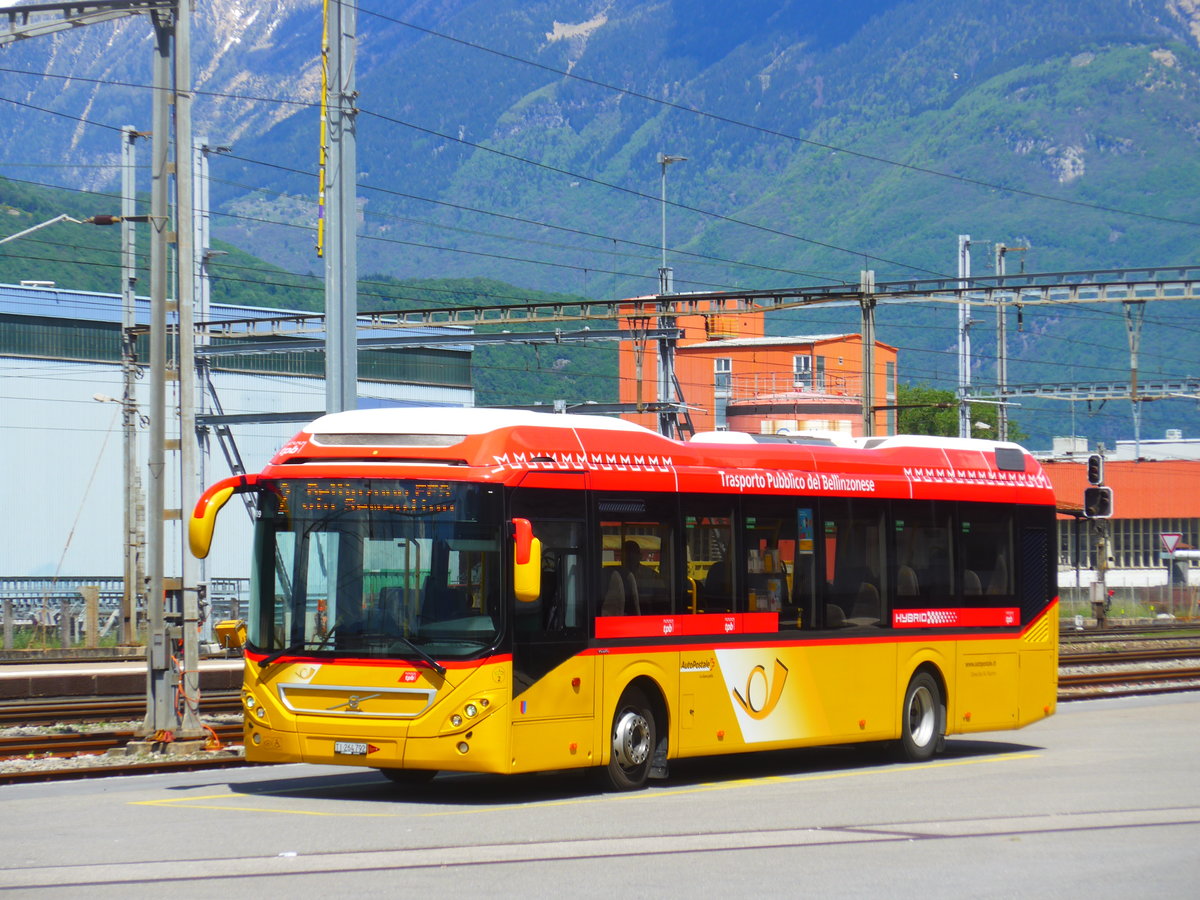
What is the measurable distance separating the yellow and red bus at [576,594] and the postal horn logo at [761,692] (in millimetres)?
20

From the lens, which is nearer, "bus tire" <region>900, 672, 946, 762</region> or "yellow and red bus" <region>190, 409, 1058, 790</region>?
"yellow and red bus" <region>190, 409, 1058, 790</region>

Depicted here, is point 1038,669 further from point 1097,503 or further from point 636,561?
point 636,561

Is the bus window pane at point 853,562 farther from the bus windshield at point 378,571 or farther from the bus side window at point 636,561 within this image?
the bus windshield at point 378,571

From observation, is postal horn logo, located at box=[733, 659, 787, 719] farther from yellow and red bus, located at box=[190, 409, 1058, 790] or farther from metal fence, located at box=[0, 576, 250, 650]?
metal fence, located at box=[0, 576, 250, 650]

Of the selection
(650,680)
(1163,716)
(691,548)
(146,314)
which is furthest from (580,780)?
(146,314)

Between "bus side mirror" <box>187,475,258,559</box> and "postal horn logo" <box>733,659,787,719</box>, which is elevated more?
"bus side mirror" <box>187,475,258,559</box>

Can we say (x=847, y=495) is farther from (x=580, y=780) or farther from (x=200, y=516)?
(x=200, y=516)

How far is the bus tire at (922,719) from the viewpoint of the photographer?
18.4 metres

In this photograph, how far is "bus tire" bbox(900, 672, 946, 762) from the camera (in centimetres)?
1842

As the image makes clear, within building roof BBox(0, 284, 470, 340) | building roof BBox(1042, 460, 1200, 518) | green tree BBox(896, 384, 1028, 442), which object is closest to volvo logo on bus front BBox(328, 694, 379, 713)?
building roof BBox(0, 284, 470, 340)

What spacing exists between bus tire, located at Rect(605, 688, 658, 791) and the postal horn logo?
1.17m

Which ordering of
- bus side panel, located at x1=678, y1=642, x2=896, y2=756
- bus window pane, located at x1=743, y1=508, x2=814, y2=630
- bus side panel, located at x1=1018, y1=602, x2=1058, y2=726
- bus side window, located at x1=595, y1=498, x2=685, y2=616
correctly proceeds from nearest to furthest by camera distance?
1. bus side window, located at x1=595, y1=498, x2=685, y2=616
2. bus side panel, located at x1=678, y1=642, x2=896, y2=756
3. bus window pane, located at x1=743, y1=508, x2=814, y2=630
4. bus side panel, located at x1=1018, y1=602, x2=1058, y2=726

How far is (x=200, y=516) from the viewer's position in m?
13.7

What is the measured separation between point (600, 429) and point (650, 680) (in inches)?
86.0
